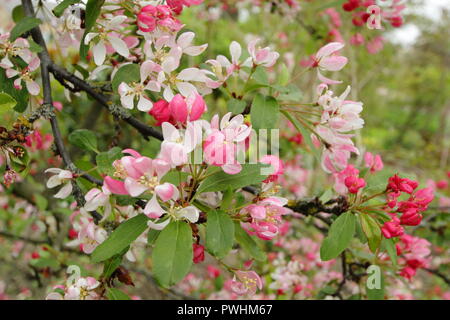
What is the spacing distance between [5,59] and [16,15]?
0.55 m

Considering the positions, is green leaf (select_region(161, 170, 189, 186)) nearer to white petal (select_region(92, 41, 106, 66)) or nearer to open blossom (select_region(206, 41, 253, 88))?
open blossom (select_region(206, 41, 253, 88))

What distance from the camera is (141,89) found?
1026 mm

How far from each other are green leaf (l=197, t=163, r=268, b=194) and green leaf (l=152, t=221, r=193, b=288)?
0.09 meters

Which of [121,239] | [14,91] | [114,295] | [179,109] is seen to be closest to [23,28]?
[14,91]

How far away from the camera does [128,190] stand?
0.75 meters

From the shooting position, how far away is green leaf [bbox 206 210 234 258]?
0.81m

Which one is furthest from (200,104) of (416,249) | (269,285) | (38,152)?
(38,152)

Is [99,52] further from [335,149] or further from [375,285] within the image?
[375,285]

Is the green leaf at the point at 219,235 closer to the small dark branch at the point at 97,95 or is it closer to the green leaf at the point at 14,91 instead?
the small dark branch at the point at 97,95

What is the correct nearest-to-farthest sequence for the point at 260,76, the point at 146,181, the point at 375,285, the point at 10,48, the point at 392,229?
1. the point at 146,181
2. the point at 392,229
3. the point at 10,48
4. the point at 260,76
5. the point at 375,285

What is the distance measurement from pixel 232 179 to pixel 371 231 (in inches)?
15.8

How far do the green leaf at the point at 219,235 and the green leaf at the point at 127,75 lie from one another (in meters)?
0.43

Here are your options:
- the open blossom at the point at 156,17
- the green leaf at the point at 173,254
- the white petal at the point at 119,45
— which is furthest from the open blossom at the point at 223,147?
the white petal at the point at 119,45
